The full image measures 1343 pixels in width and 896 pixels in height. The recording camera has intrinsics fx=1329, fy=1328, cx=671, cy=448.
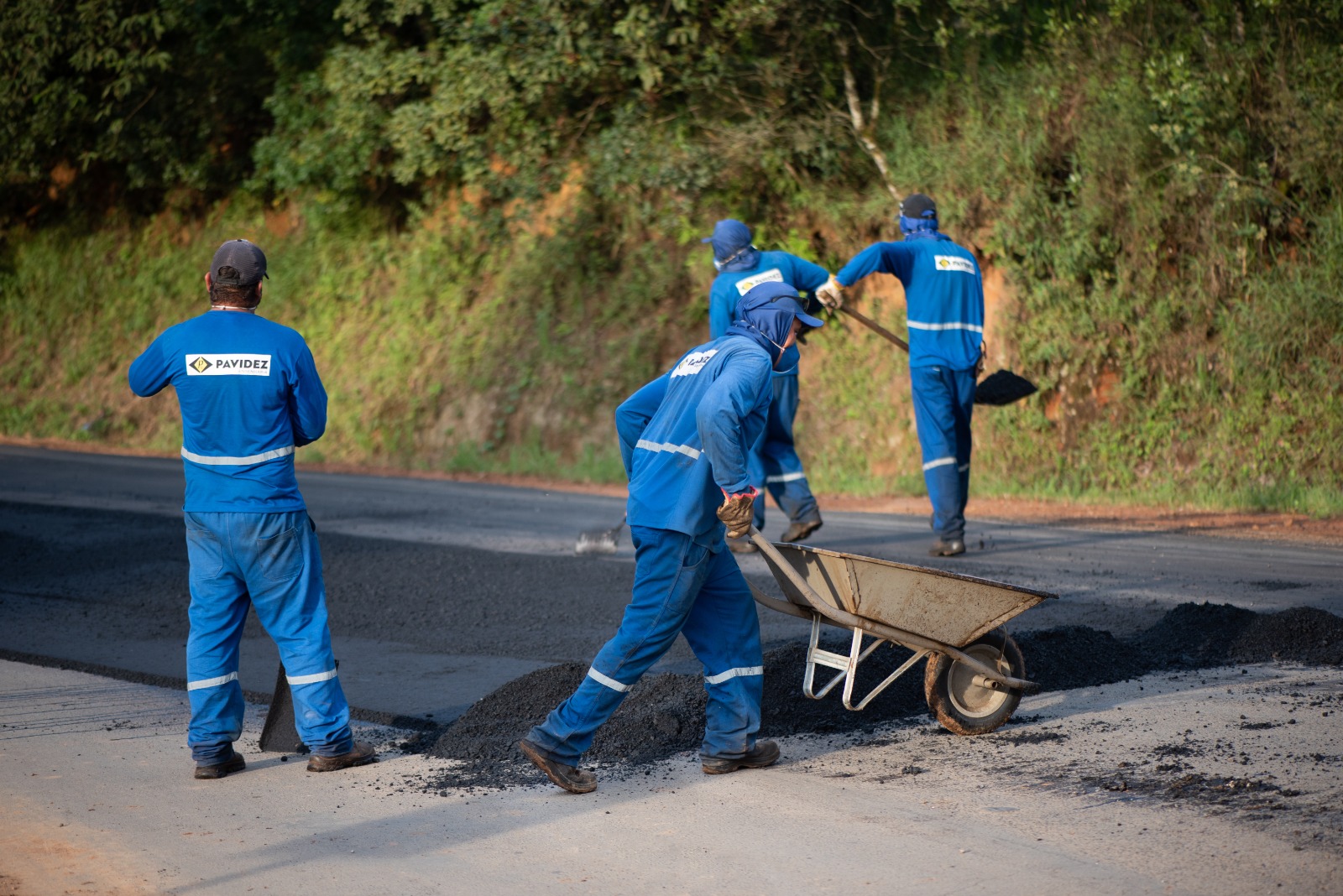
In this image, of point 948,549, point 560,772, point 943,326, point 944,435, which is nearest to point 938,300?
point 943,326

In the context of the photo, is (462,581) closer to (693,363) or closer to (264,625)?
(264,625)

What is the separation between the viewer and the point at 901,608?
5066 mm

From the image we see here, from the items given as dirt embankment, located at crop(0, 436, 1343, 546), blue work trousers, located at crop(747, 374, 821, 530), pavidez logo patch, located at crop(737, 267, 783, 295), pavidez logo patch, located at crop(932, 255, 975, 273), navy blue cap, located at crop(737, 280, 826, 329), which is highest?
pavidez logo patch, located at crop(932, 255, 975, 273)

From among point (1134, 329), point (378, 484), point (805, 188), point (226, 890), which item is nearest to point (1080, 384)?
point (1134, 329)

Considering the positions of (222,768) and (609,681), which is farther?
(222,768)

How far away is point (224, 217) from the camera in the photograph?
84.3 feet

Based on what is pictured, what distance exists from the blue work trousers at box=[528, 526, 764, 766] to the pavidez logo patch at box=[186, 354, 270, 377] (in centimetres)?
163

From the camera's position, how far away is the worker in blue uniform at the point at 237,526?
5070 millimetres

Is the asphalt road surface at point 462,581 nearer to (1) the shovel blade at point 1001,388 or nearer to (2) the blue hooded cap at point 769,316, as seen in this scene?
(1) the shovel blade at point 1001,388

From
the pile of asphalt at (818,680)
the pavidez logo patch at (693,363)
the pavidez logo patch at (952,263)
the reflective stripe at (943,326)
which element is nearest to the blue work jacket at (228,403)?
the pile of asphalt at (818,680)

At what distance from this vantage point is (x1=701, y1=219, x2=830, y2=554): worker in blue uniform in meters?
9.18

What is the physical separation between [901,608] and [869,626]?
14 centimetres

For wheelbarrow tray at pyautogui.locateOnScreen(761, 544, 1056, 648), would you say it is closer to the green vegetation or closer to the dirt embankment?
the dirt embankment

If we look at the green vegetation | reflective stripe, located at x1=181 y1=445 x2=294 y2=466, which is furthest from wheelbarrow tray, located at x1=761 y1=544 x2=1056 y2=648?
the green vegetation
